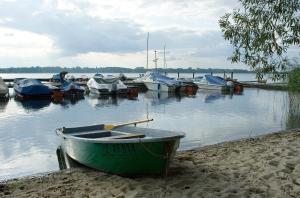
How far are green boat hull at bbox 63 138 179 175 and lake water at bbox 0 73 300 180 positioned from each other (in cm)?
391

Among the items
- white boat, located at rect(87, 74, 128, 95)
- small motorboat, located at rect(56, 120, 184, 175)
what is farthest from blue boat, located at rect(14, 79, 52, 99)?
small motorboat, located at rect(56, 120, 184, 175)

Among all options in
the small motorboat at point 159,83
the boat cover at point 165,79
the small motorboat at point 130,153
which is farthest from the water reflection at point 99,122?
the boat cover at point 165,79

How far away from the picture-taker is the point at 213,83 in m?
59.9

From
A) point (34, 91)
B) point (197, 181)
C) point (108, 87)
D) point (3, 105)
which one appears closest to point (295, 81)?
point (197, 181)

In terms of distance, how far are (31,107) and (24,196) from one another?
29290mm

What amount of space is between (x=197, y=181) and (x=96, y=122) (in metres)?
18.3

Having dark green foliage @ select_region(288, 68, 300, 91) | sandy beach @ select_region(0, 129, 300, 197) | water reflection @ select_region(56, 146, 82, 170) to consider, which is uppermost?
dark green foliage @ select_region(288, 68, 300, 91)

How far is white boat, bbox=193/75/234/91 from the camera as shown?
58.1 m

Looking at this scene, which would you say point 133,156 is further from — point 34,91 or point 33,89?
point 33,89

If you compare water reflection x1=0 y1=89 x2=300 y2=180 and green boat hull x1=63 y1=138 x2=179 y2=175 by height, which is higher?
green boat hull x1=63 y1=138 x2=179 y2=175

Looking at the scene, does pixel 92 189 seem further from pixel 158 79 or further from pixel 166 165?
pixel 158 79

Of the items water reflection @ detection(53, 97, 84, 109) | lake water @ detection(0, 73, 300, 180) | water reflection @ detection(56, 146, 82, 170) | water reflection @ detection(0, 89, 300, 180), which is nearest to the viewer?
water reflection @ detection(56, 146, 82, 170)

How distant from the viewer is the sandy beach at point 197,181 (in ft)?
28.3

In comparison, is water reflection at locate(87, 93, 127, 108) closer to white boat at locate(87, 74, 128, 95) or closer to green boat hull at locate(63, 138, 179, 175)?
white boat at locate(87, 74, 128, 95)
